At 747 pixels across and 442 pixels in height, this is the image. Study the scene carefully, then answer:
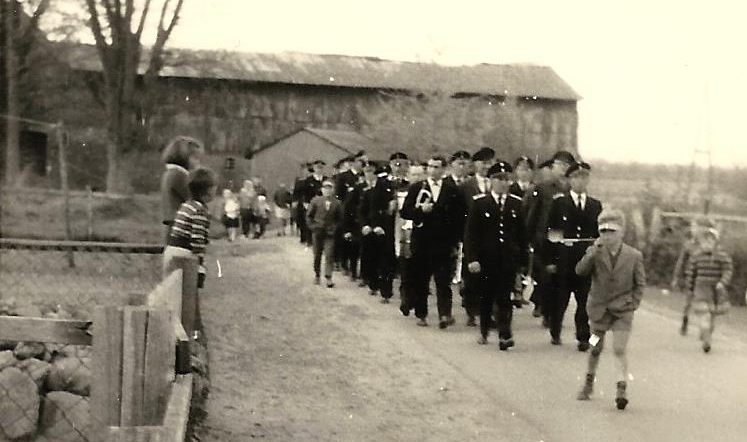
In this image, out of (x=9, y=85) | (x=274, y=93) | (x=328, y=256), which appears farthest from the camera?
(x=274, y=93)

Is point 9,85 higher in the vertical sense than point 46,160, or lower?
higher

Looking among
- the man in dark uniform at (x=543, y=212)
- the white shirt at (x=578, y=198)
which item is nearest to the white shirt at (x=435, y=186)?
the man in dark uniform at (x=543, y=212)

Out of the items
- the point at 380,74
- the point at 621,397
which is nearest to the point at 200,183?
the point at 621,397

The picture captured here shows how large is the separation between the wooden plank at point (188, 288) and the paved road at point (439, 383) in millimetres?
703

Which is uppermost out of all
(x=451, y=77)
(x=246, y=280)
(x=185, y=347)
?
(x=451, y=77)

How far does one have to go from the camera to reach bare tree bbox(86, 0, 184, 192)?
32.6 meters

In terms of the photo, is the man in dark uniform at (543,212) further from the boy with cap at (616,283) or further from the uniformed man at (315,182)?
the uniformed man at (315,182)

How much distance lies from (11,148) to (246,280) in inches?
866

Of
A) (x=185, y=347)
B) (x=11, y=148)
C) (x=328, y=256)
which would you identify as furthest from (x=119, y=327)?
(x=11, y=148)

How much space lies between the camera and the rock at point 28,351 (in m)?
9.30

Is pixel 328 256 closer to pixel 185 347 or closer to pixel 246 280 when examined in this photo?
pixel 246 280

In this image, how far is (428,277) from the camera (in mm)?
13273

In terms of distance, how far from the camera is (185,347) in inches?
179

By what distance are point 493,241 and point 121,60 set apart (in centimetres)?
2497
